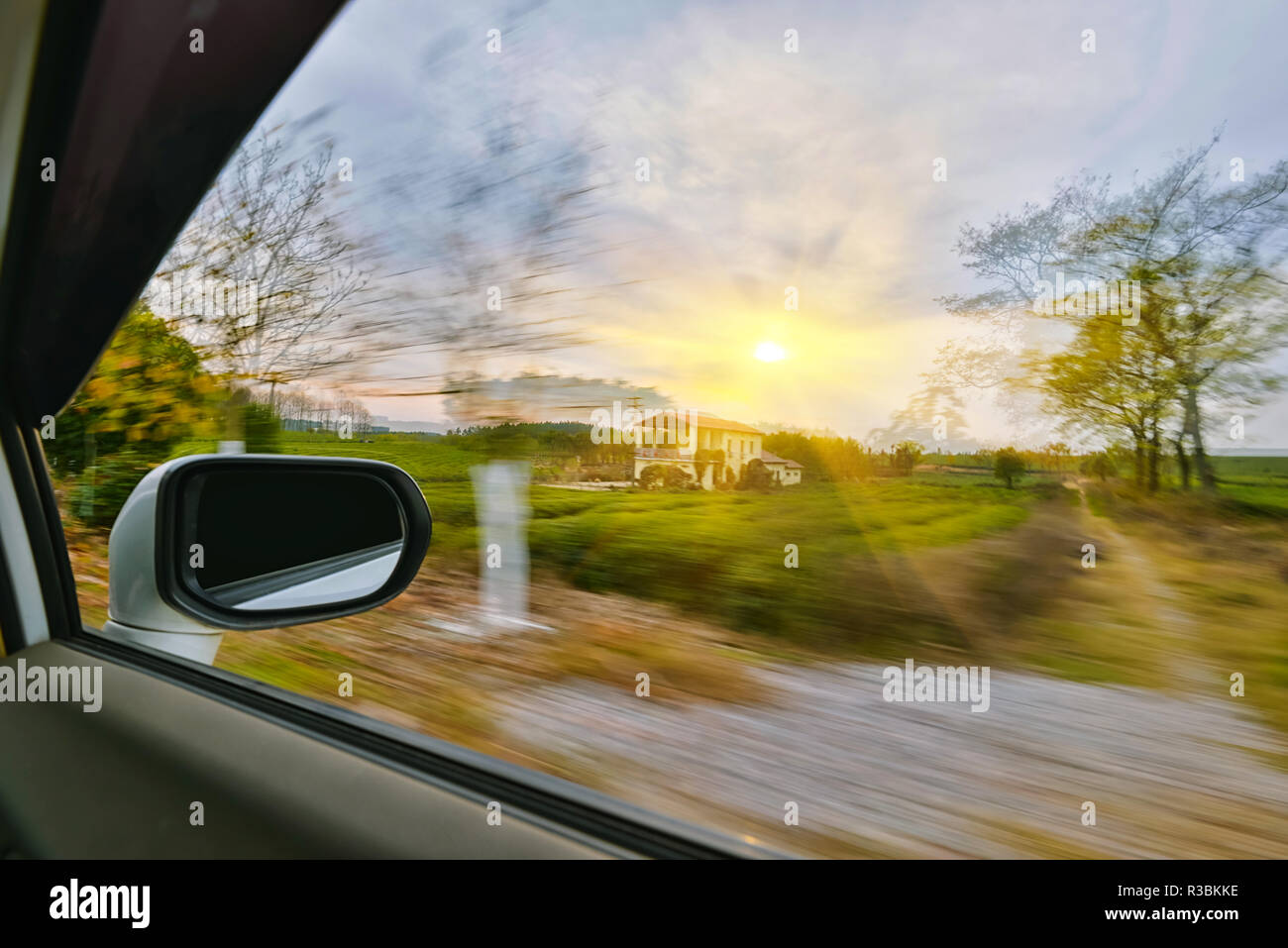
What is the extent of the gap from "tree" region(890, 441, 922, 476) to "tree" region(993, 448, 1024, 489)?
293 millimetres

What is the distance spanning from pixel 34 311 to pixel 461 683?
1604 millimetres

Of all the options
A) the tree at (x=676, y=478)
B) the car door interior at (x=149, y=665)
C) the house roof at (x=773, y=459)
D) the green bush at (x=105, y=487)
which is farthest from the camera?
the tree at (x=676, y=478)

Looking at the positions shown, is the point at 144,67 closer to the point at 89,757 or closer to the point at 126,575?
the point at 126,575

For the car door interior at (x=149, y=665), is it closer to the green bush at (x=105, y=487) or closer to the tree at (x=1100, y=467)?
the green bush at (x=105, y=487)

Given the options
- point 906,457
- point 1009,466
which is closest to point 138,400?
point 906,457

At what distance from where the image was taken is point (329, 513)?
1.96 metres

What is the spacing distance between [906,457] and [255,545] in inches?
76.9

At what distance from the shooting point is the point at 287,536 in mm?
1962

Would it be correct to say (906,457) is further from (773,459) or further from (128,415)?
(128,415)

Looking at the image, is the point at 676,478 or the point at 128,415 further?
the point at 128,415

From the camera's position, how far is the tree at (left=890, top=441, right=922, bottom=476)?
97.9 inches

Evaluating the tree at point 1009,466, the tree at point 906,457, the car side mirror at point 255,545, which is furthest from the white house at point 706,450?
the car side mirror at point 255,545

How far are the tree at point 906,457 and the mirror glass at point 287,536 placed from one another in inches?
62.9

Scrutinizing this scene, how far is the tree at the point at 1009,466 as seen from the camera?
215cm
